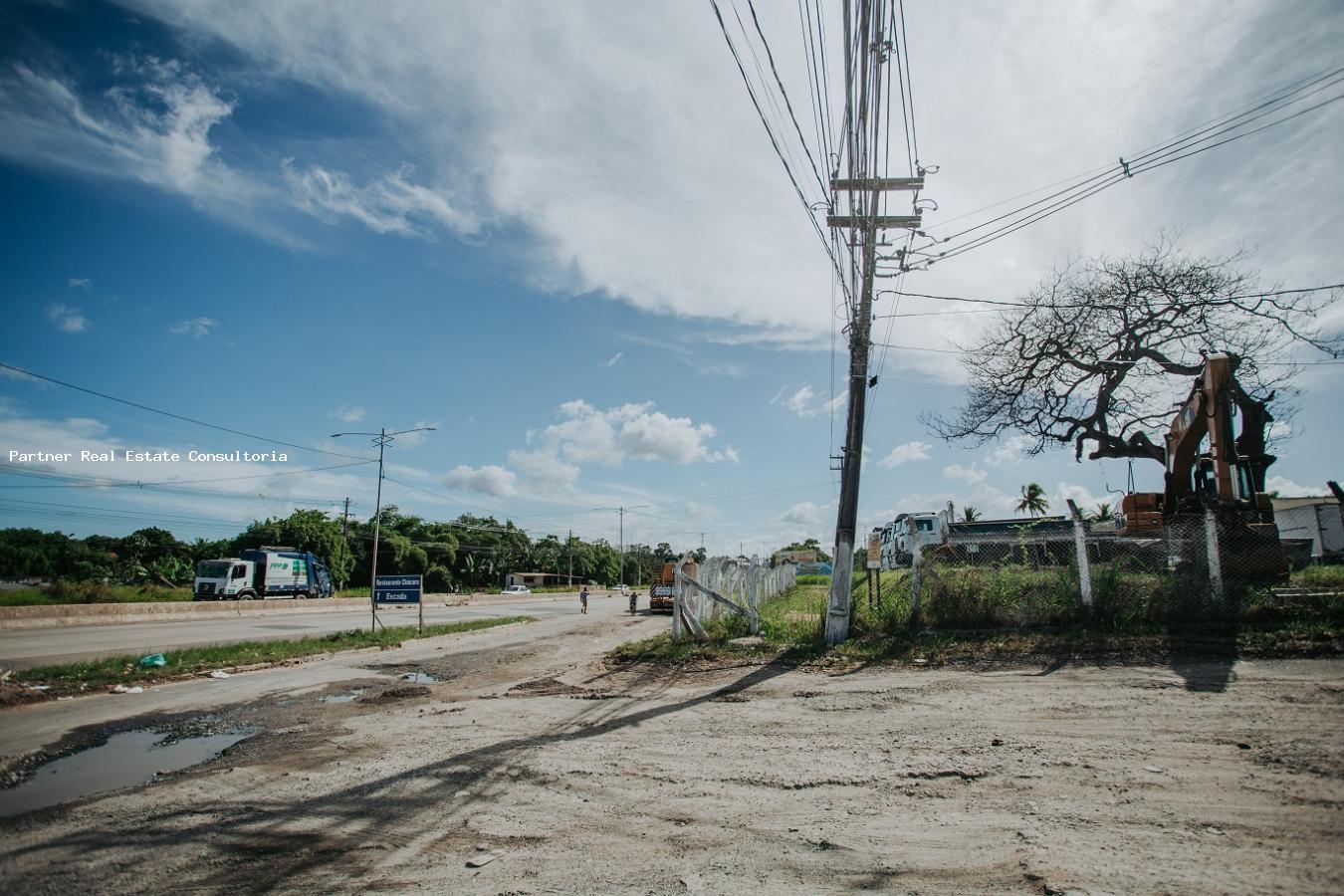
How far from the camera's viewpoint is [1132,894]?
3.18 m

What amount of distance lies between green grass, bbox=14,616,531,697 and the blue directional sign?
1025 millimetres

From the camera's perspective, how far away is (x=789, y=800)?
4797 millimetres

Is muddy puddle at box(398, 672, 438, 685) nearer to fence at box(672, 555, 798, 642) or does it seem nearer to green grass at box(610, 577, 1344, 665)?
green grass at box(610, 577, 1344, 665)

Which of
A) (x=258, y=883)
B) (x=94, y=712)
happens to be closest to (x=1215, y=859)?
(x=258, y=883)

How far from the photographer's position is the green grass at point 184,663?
10.9 meters

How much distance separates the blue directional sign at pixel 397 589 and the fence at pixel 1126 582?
47.0ft

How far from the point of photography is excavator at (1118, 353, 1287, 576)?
9.52 m

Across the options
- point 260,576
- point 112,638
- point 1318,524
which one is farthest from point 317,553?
point 1318,524

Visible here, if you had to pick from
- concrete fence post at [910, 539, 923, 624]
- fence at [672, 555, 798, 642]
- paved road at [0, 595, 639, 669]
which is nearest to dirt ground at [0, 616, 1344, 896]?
concrete fence post at [910, 539, 923, 624]

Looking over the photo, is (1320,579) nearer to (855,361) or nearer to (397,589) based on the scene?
(855,361)

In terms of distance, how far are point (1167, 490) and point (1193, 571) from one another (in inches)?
146

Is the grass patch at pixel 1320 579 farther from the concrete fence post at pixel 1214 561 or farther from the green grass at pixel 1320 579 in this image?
the concrete fence post at pixel 1214 561

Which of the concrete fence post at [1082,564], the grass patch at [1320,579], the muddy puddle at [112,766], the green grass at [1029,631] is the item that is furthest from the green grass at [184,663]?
the grass patch at [1320,579]

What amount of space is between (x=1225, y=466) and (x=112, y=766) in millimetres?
14717
